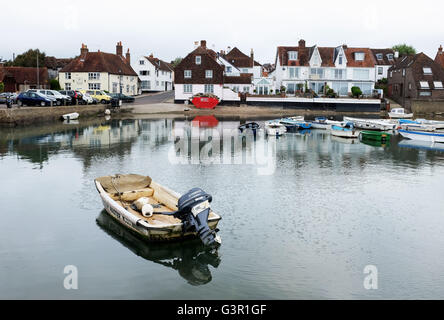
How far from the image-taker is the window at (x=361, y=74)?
311 ft

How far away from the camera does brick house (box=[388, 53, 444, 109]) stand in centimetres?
9281


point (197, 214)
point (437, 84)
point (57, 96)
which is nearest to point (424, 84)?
point (437, 84)

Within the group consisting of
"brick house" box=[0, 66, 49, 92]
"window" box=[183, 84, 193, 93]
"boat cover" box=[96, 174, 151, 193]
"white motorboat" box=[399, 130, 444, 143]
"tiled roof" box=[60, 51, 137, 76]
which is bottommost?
"boat cover" box=[96, 174, 151, 193]

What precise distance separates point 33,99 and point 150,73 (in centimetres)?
5316

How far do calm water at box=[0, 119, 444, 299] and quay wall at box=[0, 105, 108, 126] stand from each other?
20.1 metres

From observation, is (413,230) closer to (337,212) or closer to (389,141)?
(337,212)

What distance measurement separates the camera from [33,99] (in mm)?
66312

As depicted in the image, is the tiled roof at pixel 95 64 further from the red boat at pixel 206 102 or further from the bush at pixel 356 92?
the bush at pixel 356 92

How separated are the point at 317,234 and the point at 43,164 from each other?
23471 mm

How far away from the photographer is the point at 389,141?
5469cm

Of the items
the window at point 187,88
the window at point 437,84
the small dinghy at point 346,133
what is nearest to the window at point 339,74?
the window at point 437,84

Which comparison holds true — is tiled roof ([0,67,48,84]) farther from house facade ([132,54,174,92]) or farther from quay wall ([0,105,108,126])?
quay wall ([0,105,108,126])

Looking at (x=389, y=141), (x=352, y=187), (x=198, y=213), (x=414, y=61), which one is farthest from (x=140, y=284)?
(x=414, y=61)

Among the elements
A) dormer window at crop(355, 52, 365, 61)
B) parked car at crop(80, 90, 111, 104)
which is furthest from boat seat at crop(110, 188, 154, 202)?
dormer window at crop(355, 52, 365, 61)
